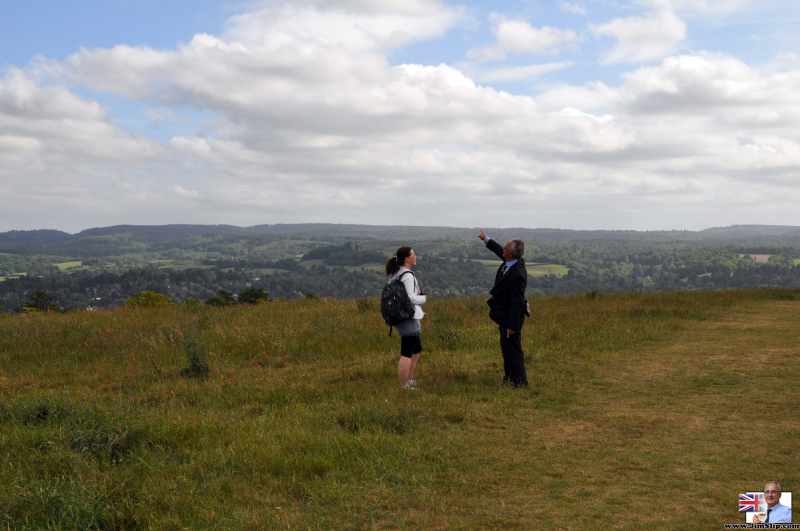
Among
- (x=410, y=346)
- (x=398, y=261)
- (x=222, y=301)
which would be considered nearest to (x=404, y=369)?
(x=410, y=346)

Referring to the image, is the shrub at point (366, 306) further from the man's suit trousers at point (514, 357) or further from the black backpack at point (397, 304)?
the black backpack at point (397, 304)

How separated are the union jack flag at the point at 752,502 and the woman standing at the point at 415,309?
164 inches

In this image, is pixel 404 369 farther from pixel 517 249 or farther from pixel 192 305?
pixel 192 305

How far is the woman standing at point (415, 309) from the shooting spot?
7.45m

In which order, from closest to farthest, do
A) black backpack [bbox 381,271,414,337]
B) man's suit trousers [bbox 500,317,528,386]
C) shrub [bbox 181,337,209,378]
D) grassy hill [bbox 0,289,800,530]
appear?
grassy hill [bbox 0,289,800,530] < black backpack [bbox 381,271,414,337] < man's suit trousers [bbox 500,317,528,386] < shrub [bbox 181,337,209,378]

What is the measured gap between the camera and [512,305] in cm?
776

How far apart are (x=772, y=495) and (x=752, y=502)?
0.52 feet

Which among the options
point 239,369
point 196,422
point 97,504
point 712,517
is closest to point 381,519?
point 97,504

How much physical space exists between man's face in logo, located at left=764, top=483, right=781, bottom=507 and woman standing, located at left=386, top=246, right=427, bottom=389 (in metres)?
4.28

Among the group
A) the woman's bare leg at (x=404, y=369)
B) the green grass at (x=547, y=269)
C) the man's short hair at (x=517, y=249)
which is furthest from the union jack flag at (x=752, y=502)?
the green grass at (x=547, y=269)

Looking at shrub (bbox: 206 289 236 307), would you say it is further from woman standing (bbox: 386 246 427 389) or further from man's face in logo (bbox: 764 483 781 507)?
man's face in logo (bbox: 764 483 781 507)

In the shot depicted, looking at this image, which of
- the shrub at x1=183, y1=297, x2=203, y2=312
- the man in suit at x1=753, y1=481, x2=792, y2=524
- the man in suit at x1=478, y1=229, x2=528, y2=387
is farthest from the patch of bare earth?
the shrub at x1=183, y1=297, x2=203, y2=312

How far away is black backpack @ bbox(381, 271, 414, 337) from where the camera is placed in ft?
24.1

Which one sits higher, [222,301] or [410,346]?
[410,346]
